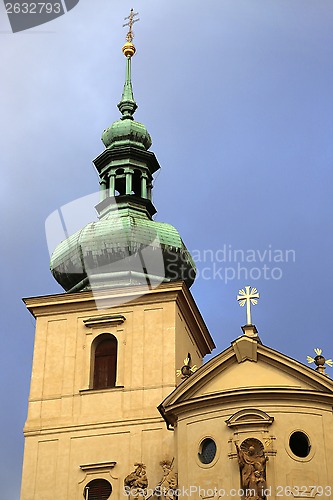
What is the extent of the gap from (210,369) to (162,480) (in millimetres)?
2799

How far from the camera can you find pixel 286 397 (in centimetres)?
2836

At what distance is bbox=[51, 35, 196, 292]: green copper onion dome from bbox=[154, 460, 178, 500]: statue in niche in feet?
22.4

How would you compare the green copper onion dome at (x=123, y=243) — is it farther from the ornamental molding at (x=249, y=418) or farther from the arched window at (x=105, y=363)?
the ornamental molding at (x=249, y=418)

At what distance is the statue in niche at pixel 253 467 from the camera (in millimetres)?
27203

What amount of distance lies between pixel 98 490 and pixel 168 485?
3288 millimetres

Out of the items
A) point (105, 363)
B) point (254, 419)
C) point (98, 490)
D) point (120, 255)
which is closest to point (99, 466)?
point (98, 490)

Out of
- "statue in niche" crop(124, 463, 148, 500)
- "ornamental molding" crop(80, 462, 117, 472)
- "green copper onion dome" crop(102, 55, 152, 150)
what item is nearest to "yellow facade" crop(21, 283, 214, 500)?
"ornamental molding" crop(80, 462, 117, 472)

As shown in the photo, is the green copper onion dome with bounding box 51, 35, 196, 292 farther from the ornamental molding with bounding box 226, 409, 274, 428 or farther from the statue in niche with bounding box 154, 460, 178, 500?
the ornamental molding with bounding box 226, 409, 274, 428

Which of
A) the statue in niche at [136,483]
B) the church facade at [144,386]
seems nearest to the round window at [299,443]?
the church facade at [144,386]

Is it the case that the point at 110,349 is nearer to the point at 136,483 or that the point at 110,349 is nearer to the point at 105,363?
the point at 105,363

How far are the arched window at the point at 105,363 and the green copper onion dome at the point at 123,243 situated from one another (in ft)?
5.63

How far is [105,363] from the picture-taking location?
33938 millimetres

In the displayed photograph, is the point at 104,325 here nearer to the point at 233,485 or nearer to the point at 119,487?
the point at 119,487

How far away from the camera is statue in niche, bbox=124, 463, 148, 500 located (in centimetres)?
2995
